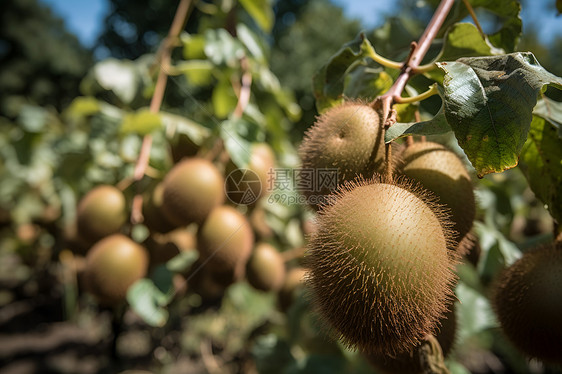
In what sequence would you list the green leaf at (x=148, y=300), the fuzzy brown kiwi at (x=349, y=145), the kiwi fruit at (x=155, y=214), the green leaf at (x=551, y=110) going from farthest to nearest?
the kiwi fruit at (x=155, y=214)
the green leaf at (x=148, y=300)
the green leaf at (x=551, y=110)
the fuzzy brown kiwi at (x=349, y=145)

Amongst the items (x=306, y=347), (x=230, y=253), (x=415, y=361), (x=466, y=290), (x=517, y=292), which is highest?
(x=517, y=292)

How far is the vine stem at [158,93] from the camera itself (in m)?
1.48

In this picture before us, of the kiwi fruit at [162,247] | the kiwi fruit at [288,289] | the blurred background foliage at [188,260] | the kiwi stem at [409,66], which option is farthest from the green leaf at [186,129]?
the kiwi stem at [409,66]

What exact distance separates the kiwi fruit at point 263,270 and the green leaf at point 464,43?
1232 millimetres

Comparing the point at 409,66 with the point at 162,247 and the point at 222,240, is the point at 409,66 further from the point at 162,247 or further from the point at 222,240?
the point at 162,247

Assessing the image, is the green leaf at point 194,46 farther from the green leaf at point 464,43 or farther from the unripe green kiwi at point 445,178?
the unripe green kiwi at point 445,178

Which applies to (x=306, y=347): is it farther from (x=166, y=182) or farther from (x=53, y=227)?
(x=53, y=227)

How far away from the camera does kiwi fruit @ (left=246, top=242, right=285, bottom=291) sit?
1.81 metres

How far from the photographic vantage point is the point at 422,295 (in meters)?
0.55

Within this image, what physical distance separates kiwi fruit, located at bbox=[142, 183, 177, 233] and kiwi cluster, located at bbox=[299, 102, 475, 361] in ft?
3.09

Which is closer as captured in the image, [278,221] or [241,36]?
[241,36]

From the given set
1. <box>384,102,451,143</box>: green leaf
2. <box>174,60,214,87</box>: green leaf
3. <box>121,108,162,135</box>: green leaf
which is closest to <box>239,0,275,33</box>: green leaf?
<box>174,60,214,87</box>: green leaf

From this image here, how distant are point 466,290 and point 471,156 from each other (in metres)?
1.05

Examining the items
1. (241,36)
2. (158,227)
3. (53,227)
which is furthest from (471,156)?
(53,227)
